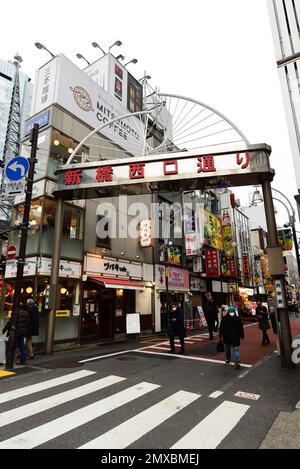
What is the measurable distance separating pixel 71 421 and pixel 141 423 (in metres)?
1.24

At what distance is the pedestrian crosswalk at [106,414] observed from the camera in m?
4.27

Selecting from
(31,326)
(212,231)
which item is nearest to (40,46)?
(31,326)

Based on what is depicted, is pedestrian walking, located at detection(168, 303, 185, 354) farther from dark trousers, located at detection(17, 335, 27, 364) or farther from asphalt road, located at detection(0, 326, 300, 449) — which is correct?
dark trousers, located at detection(17, 335, 27, 364)

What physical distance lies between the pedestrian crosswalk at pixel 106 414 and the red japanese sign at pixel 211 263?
2236 centimetres

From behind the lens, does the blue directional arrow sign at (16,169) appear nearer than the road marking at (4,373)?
No

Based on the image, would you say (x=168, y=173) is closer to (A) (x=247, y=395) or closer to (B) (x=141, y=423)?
(A) (x=247, y=395)

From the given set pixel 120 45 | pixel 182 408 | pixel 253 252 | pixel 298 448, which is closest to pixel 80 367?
pixel 182 408

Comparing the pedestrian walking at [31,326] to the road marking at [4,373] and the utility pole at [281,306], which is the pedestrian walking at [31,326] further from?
the utility pole at [281,306]

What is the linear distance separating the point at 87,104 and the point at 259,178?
12.5m

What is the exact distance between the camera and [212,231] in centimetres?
3170

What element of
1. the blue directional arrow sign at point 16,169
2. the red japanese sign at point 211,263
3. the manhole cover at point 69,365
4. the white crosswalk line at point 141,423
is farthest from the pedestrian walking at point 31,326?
the red japanese sign at point 211,263

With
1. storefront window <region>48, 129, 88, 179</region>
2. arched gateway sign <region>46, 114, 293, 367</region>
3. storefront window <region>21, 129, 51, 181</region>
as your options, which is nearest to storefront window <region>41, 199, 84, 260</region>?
arched gateway sign <region>46, 114, 293, 367</region>

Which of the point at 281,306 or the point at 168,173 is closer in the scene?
the point at 281,306

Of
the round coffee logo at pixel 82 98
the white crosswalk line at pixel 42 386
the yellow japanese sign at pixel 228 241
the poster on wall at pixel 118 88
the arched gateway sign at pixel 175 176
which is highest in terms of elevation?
the poster on wall at pixel 118 88
